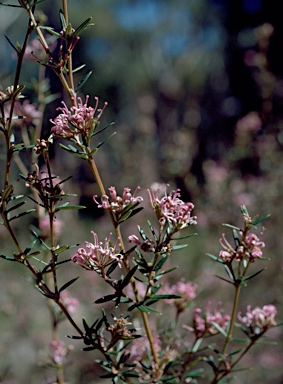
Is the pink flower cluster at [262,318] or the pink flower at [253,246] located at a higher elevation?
the pink flower at [253,246]

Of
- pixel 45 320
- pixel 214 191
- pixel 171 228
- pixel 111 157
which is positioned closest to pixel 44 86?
pixel 171 228

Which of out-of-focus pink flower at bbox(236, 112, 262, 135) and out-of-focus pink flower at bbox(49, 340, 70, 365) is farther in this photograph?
out-of-focus pink flower at bbox(236, 112, 262, 135)

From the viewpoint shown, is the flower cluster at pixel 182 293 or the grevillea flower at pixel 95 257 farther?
the flower cluster at pixel 182 293

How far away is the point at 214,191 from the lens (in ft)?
8.58

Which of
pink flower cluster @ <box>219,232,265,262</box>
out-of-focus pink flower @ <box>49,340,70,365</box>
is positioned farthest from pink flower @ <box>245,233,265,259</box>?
out-of-focus pink flower @ <box>49,340,70,365</box>

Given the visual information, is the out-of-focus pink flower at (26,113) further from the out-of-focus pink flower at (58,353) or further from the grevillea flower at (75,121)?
the out-of-focus pink flower at (58,353)

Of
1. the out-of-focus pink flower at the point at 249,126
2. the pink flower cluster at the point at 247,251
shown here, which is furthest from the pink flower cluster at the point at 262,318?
the out-of-focus pink flower at the point at 249,126

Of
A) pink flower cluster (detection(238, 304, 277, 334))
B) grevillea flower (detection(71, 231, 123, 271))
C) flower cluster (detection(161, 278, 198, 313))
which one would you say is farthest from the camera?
flower cluster (detection(161, 278, 198, 313))

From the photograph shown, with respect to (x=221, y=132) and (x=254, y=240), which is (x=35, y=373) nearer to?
(x=254, y=240)

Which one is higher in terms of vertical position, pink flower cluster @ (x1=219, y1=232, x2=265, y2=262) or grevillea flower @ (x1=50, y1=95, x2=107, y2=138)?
grevillea flower @ (x1=50, y1=95, x2=107, y2=138)

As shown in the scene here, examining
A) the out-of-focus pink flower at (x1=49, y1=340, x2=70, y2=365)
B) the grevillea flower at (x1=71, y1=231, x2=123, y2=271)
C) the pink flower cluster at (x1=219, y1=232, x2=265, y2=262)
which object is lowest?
the out-of-focus pink flower at (x1=49, y1=340, x2=70, y2=365)

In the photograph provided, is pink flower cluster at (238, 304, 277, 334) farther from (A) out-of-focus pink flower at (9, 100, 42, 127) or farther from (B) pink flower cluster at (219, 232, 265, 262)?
(A) out-of-focus pink flower at (9, 100, 42, 127)

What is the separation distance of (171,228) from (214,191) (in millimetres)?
1903

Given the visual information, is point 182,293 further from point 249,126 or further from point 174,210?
point 249,126
